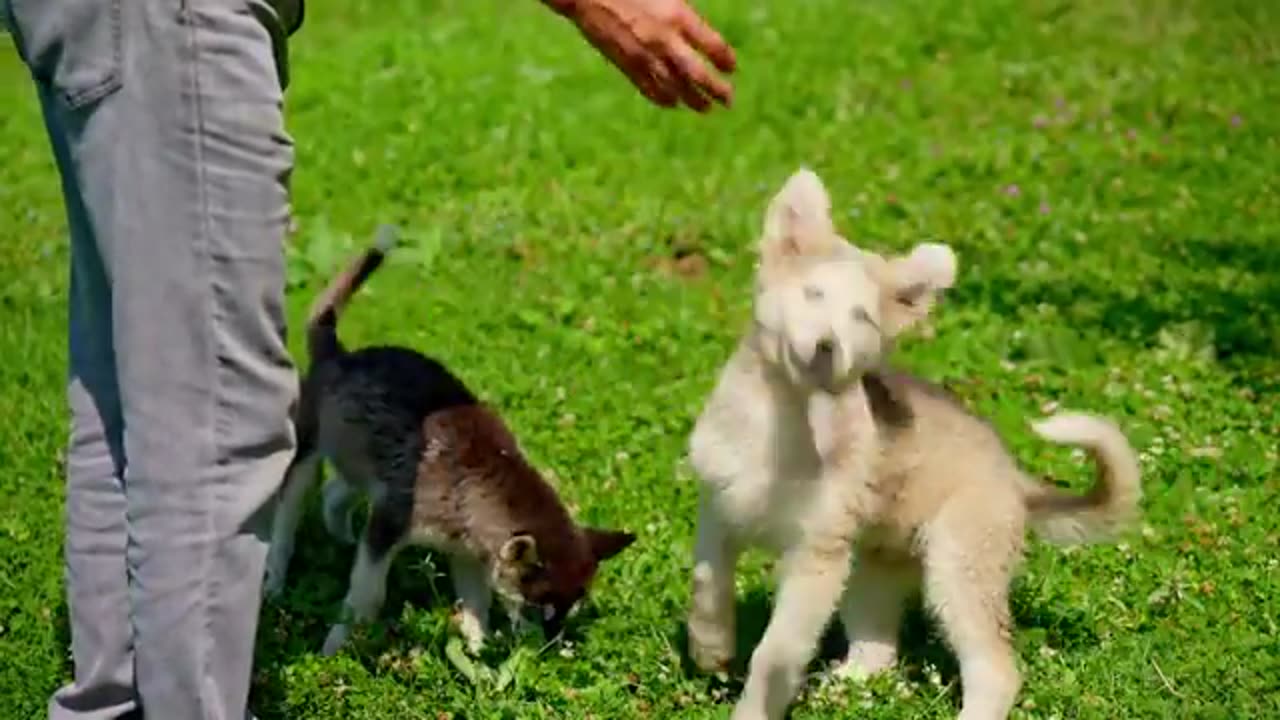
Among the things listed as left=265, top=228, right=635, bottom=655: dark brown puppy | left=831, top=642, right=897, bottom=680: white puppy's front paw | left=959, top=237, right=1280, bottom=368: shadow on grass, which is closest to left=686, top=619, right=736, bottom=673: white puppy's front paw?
left=831, top=642, right=897, bottom=680: white puppy's front paw

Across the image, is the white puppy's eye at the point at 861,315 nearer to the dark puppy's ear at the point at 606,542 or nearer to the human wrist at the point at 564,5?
the human wrist at the point at 564,5

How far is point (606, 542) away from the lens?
562cm

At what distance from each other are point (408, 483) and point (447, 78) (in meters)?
6.28

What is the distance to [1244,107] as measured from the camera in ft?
37.3

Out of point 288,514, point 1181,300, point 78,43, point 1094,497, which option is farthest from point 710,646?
point 1181,300

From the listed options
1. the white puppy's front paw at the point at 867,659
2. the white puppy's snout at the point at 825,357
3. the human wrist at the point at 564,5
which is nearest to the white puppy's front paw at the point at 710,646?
the white puppy's front paw at the point at 867,659

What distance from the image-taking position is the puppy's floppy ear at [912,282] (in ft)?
15.3

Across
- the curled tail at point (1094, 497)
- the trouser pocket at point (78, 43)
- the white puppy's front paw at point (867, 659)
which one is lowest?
the white puppy's front paw at point (867, 659)

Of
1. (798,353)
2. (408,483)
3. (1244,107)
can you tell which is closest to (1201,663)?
(798,353)

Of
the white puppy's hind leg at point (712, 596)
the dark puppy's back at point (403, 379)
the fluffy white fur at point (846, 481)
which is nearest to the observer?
the fluffy white fur at point (846, 481)

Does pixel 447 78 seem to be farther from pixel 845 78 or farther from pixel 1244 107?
pixel 1244 107

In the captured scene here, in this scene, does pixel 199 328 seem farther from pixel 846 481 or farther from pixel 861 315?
pixel 846 481

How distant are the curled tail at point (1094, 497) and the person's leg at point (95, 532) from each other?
229 cm

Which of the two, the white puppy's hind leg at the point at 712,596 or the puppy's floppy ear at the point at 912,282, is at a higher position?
the puppy's floppy ear at the point at 912,282
